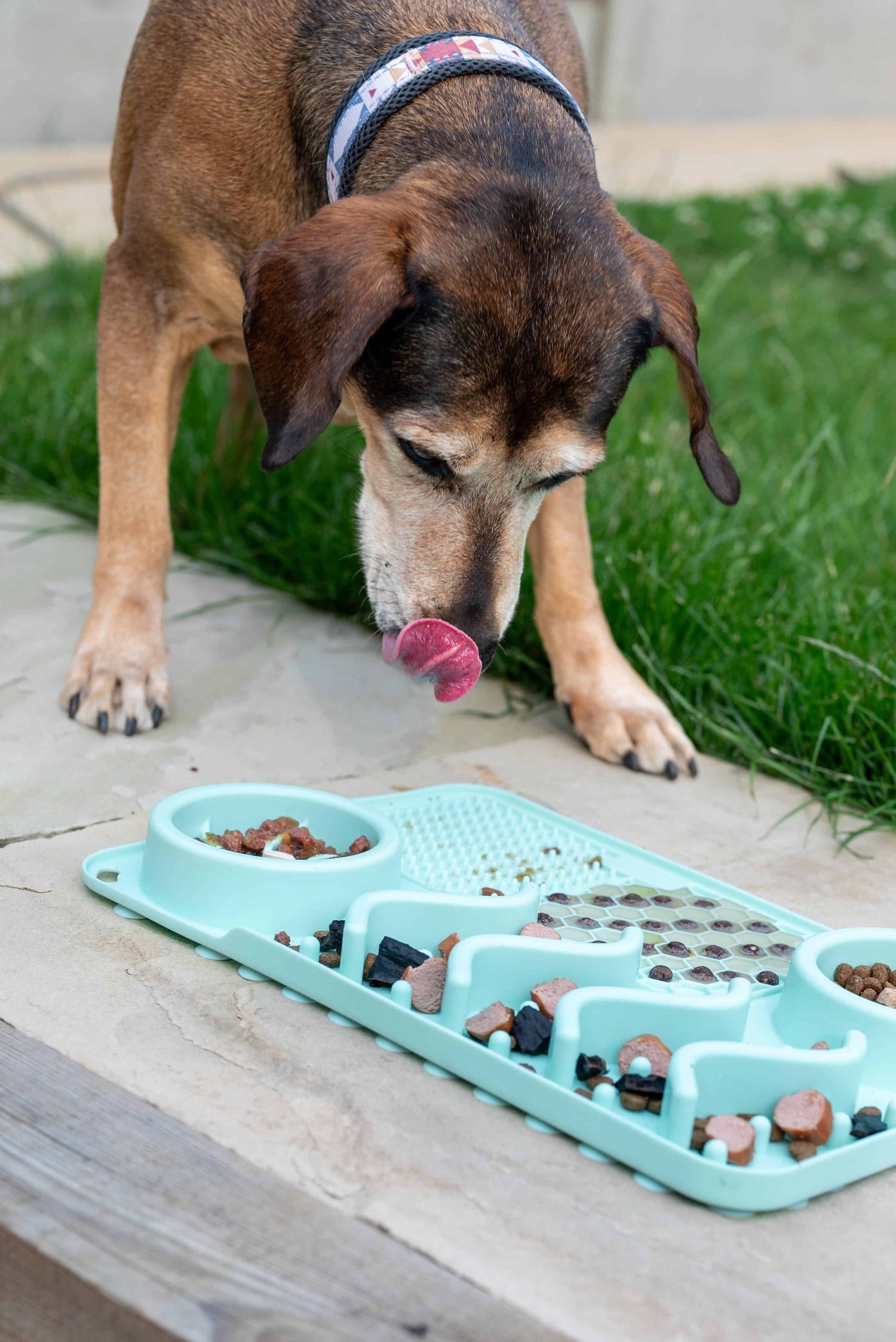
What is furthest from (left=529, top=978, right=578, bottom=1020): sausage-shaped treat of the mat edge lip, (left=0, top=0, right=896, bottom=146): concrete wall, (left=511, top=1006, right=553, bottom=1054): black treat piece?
(left=0, top=0, right=896, bottom=146): concrete wall

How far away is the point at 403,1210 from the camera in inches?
60.2

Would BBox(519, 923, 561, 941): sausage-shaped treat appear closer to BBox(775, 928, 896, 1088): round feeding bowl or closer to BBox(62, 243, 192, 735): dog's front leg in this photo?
BBox(775, 928, 896, 1088): round feeding bowl

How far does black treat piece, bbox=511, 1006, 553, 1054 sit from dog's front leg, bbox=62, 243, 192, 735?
1.39 meters

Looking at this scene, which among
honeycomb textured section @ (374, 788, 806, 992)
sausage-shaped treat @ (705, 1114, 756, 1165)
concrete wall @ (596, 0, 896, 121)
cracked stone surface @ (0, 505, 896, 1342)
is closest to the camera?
cracked stone surface @ (0, 505, 896, 1342)

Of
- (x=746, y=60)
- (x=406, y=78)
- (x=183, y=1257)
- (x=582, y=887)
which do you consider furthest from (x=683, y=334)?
(x=746, y=60)

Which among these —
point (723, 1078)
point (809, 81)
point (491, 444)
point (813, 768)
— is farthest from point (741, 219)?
point (723, 1078)

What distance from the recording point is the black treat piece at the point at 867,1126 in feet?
5.71

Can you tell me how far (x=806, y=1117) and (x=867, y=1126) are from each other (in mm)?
104

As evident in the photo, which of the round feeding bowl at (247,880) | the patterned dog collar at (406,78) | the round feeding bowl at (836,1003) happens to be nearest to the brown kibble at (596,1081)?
the round feeding bowl at (836,1003)

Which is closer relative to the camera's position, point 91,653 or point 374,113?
point 374,113

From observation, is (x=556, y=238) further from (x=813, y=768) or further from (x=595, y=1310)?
(x=595, y=1310)

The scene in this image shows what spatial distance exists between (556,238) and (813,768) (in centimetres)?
133

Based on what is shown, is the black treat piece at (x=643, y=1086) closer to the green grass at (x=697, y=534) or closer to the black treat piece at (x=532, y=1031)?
the black treat piece at (x=532, y=1031)

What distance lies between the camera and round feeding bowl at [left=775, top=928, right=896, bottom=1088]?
1.89 m
